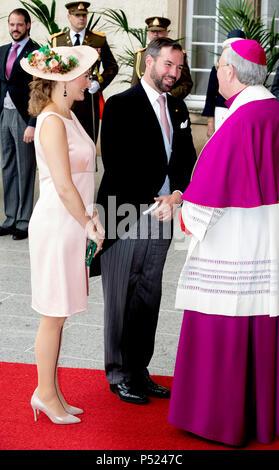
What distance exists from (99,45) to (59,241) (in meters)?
4.90

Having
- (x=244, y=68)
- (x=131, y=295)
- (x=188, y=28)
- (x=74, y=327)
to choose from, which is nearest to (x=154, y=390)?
(x=131, y=295)

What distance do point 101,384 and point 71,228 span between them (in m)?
1.08

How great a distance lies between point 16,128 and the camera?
787 centimetres

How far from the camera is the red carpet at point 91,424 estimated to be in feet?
12.3

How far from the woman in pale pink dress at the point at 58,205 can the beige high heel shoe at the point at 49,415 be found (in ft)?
0.23

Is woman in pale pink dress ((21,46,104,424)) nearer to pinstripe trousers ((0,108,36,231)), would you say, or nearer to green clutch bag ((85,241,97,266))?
green clutch bag ((85,241,97,266))

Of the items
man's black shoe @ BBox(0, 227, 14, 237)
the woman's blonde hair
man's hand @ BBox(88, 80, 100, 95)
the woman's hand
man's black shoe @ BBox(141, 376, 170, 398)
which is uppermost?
the woman's blonde hair

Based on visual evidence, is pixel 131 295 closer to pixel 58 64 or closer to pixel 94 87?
pixel 58 64

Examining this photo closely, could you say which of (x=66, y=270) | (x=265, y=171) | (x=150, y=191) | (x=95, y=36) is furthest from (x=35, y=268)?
(x=95, y=36)

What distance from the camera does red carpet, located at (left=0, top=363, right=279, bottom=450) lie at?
3.75m

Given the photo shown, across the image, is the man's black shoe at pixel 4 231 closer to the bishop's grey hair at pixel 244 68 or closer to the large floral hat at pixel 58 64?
the large floral hat at pixel 58 64

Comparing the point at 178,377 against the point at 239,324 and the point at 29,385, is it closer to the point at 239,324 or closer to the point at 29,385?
the point at 239,324

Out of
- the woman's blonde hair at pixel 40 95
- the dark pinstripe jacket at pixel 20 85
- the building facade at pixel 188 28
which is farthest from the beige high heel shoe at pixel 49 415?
the building facade at pixel 188 28

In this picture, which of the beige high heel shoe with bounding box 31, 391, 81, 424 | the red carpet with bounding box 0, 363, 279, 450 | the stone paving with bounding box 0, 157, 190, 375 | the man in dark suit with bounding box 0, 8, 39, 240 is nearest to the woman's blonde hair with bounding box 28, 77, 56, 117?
the beige high heel shoe with bounding box 31, 391, 81, 424
